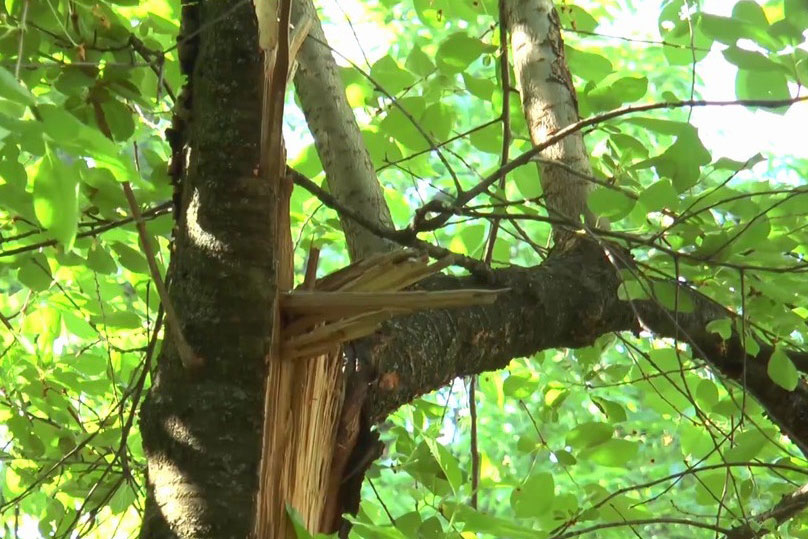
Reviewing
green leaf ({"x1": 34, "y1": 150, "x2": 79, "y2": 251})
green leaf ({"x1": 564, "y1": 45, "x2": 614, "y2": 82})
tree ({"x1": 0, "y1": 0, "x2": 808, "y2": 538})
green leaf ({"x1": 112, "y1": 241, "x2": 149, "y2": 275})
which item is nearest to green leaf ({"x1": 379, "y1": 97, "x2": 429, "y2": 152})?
tree ({"x1": 0, "y1": 0, "x2": 808, "y2": 538})

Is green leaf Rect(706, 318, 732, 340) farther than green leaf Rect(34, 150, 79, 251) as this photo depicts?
Yes

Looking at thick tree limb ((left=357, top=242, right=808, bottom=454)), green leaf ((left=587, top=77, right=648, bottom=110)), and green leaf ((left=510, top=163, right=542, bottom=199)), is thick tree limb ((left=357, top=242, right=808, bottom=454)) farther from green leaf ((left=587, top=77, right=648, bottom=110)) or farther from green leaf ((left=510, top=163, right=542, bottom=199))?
green leaf ((left=587, top=77, right=648, bottom=110))

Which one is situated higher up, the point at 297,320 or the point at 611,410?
the point at 611,410

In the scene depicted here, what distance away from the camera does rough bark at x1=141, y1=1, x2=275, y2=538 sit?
25.5 inches

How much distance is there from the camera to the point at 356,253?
129 centimetres

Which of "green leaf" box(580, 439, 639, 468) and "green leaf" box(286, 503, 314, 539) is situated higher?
"green leaf" box(580, 439, 639, 468)

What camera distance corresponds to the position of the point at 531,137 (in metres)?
1.44

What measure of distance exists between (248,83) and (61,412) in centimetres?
88

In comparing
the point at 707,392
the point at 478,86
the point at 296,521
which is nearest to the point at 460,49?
the point at 478,86

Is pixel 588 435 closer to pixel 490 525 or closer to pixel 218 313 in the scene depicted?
pixel 490 525

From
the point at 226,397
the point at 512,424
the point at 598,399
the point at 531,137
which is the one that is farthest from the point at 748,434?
the point at 512,424

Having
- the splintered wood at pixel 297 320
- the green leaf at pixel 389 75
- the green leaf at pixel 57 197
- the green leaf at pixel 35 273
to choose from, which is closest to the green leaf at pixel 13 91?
the green leaf at pixel 57 197

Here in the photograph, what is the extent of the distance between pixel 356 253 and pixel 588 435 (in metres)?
0.42

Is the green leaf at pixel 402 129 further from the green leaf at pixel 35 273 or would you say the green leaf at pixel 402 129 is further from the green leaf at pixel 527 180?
the green leaf at pixel 35 273
